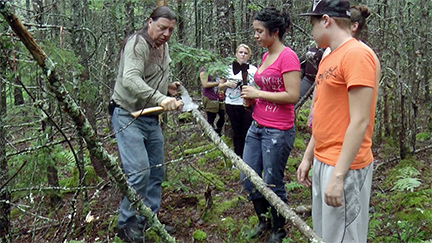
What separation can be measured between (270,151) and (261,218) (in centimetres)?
93

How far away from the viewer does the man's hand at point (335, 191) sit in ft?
7.93

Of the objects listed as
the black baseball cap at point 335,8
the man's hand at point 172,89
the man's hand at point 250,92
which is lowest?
the man's hand at point 172,89

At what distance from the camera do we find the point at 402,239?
3.90 meters

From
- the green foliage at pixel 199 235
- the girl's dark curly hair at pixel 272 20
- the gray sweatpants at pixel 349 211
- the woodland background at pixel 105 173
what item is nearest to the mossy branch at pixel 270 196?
the gray sweatpants at pixel 349 211

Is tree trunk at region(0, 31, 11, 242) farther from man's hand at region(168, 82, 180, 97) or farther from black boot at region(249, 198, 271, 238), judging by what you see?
black boot at region(249, 198, 271, 238)

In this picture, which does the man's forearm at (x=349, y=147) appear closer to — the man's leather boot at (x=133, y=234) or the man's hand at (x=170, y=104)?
the man's hand at (x=170, y=104)

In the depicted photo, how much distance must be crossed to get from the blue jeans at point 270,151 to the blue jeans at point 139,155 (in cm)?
105

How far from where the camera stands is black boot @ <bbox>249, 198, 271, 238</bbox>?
13.7 ft

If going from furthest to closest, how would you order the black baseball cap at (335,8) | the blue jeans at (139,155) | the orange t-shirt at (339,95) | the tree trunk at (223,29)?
1. the tree trunk at (223,29)
2. the blue jeans at (139,155)
3. the black baseball cap at (335,8)
4. the orange t-shirt at (339,95)

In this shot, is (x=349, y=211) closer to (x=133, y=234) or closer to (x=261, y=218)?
(x=261, y=218)

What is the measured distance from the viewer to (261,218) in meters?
4.31

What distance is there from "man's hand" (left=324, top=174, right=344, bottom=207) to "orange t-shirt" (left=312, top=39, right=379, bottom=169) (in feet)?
0.58

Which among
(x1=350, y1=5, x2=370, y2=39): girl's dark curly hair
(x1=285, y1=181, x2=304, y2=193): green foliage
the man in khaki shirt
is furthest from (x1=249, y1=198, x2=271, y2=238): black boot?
(x1=350, y1=5, x2=370, y2=39): girl's dark curly hair

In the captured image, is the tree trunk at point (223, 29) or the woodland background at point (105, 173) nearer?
the woodland background at point (105, 173)
